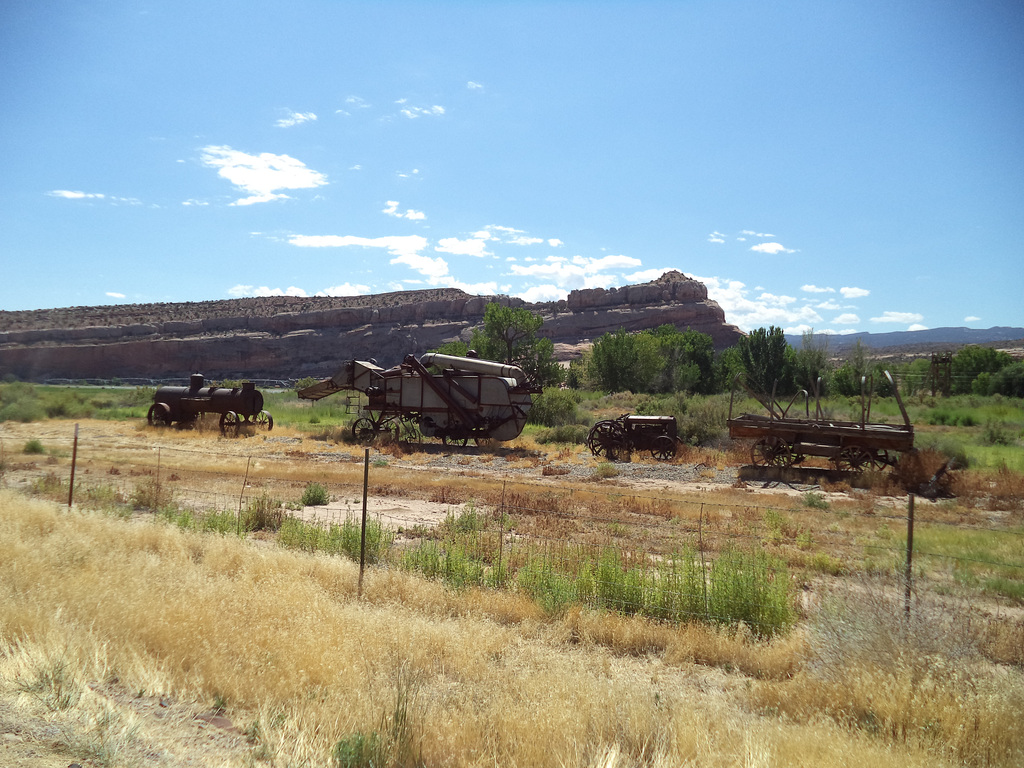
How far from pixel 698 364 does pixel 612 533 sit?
54900 mm

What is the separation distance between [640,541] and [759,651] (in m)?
4.05

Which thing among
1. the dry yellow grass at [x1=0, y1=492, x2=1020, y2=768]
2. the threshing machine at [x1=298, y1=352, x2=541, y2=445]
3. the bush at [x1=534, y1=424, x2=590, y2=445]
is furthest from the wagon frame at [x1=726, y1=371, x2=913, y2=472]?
the dry yellow grass at [x1=0, y1=492, x2=1020, y2=768]

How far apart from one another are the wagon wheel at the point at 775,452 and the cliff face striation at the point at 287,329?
2840 inches

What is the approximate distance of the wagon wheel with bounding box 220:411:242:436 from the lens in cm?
2755

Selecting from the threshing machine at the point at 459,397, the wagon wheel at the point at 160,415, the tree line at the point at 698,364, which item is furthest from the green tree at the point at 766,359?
the wagon wheel at the point at 160,415

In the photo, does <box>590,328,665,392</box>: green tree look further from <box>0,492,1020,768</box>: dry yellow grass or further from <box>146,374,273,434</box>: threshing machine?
<box>0,492,1020,768</box>: dry yellow grass

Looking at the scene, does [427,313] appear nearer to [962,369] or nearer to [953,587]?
[962,369]

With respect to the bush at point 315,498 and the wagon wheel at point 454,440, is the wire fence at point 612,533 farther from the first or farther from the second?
the wagon wheel at point 454,440

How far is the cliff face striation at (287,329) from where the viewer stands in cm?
8962

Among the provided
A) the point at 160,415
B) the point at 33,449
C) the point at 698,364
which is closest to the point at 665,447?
the point at 33,449

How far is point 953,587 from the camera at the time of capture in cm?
681

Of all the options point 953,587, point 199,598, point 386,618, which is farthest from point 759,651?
point 199,598

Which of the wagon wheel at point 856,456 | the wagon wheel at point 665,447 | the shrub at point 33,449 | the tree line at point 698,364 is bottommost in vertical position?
the shrub at point 33,449

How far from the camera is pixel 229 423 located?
1102 inches
